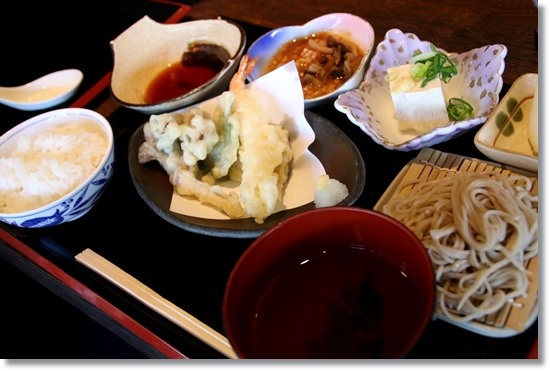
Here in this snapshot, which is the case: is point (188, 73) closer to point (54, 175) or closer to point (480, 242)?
point (54, 175)

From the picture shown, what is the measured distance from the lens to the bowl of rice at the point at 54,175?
1818 mm

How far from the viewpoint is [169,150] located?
1916 mm

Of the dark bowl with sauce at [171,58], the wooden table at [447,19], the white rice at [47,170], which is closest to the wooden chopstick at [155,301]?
the white rice at [47,170]

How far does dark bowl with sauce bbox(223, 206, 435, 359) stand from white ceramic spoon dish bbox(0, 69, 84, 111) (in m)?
1.75

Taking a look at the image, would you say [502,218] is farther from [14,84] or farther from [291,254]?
[14,84]

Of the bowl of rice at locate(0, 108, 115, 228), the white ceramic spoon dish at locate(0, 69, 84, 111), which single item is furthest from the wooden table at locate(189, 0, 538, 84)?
the bowl of rice at locate(0, 108, 115, 228)

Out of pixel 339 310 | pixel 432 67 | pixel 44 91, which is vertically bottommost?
pixel 44 91

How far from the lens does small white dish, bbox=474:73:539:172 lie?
1.59 metres

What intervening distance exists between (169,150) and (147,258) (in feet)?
1.37

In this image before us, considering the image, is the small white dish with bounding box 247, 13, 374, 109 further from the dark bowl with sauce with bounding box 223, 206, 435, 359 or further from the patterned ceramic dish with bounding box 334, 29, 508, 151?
the dark bowl with sauce with bounding box 223, 206, 435, 359

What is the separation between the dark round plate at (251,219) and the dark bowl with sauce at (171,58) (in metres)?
0.42

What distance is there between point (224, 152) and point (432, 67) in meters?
0.83

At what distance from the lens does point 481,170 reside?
159 centimetres

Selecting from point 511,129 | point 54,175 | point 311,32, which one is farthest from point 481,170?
point 54,175
